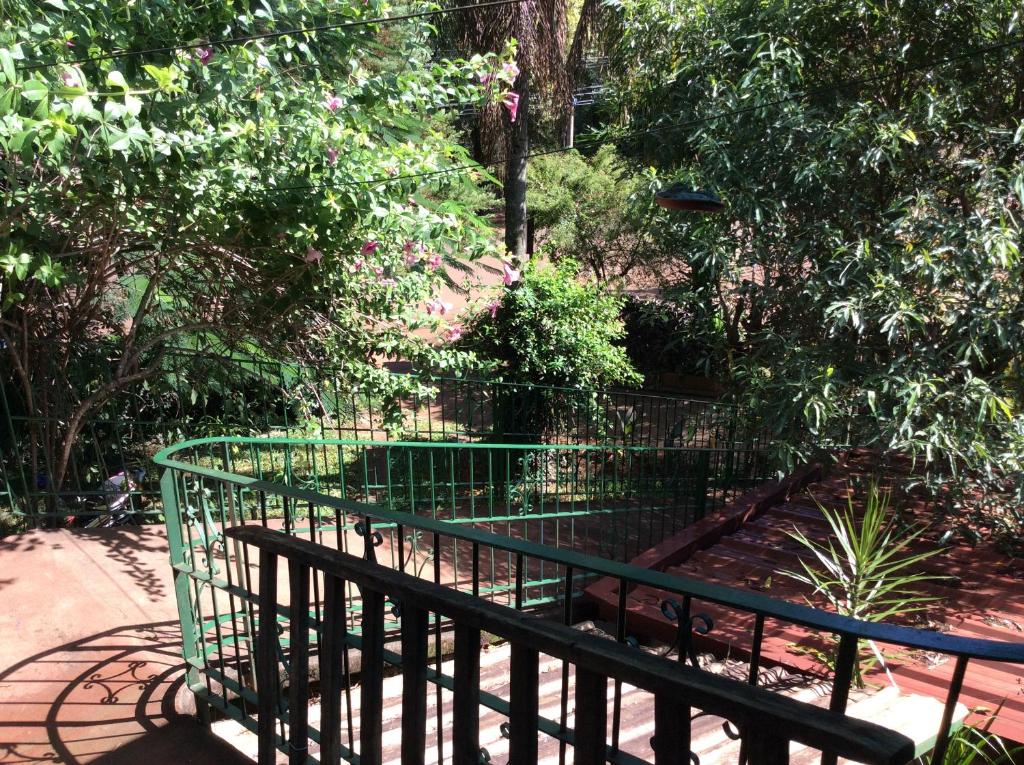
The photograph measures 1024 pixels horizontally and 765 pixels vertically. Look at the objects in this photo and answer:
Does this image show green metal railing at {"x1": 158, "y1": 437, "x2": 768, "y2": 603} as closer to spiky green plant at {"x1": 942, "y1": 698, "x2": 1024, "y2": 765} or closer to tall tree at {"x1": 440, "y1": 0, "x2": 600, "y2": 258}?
spiky green plant at {"x1": 942, "y1": 698, "x2": 1024, "y2": 765}

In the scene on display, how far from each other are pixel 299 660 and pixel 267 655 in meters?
0.18

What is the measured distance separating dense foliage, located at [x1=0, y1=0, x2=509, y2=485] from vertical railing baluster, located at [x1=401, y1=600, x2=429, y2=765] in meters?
2.20

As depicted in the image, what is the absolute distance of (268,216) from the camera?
4445 mm

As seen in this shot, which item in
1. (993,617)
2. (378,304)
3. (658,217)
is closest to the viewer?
(993,617)

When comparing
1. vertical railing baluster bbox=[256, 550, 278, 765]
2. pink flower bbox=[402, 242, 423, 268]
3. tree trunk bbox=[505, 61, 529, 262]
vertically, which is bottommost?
vertical railing baluster bbox=[256, 550, 278, 765]

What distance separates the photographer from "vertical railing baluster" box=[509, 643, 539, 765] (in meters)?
A: 1.60

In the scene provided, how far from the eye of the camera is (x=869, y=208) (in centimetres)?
527

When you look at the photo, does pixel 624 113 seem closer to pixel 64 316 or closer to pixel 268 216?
pixel 268 216

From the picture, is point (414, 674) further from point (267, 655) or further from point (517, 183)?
point (517, 183)

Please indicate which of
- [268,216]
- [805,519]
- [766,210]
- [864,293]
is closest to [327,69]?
[268,216]

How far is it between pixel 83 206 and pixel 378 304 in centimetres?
214

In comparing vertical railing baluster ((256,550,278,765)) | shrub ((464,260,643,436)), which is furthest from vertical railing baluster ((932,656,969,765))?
shrub ((464,260,643,436))

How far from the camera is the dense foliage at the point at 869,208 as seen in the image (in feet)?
14.2

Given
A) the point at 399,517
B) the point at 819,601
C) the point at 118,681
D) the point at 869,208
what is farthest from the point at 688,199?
the point at 118,681
